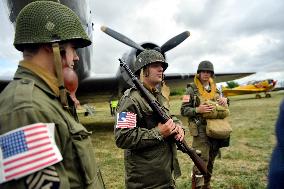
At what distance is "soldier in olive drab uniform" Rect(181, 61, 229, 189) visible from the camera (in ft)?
17.0

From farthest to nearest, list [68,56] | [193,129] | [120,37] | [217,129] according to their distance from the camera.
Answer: [120,37] < [193,129] < [217,129] < [68,56]

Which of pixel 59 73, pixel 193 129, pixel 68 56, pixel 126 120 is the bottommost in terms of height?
pixel 193 129

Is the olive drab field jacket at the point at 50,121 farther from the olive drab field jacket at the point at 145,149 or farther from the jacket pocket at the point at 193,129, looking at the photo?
the jacket pocket at the point at 193,129

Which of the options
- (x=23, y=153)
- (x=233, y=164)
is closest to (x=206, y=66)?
(x=233, y=164)

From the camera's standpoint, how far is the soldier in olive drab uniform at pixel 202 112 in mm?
5172

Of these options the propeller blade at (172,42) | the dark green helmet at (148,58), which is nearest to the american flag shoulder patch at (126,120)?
the dark green helmet at (148,58)

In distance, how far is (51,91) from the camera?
1.81 metres

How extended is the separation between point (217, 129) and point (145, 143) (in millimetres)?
2123

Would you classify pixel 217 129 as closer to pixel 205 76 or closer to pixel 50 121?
pixel 205 76

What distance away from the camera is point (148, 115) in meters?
3.45

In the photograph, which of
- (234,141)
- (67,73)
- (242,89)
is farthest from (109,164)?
(242,89)

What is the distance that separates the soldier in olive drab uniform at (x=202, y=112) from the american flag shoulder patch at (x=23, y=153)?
3941mm

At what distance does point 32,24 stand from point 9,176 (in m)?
0.87

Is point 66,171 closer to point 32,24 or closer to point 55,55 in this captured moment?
point 55,55
